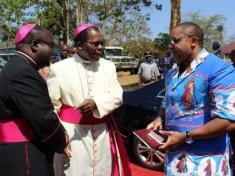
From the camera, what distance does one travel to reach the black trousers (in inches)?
133

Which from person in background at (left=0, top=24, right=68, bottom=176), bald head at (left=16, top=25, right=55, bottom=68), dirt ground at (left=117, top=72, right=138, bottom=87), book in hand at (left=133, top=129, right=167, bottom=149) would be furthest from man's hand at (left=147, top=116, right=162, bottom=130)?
dirt ground at (left=117, top=72, right=138, bottom=87)

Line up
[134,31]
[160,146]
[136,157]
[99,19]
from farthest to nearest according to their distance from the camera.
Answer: [134,31] < [99,19] < [136,157] < [160,146]

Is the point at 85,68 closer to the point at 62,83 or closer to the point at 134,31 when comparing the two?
the point at 62,83

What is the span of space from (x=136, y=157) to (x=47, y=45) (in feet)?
14.3

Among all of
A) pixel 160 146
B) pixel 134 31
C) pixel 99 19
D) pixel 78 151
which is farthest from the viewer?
pixel 134 31

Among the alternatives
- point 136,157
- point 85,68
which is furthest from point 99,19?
point 85,68

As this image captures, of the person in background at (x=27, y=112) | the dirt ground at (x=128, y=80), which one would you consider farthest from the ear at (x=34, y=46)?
the dirt ground at (x=128, y=80)

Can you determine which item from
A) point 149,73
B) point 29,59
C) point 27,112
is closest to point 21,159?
point 27,112

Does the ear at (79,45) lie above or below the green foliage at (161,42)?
above

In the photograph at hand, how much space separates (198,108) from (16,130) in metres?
1.23

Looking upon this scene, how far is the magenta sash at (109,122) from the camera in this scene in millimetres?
4480

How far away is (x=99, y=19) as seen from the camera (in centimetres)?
Answer: 3241

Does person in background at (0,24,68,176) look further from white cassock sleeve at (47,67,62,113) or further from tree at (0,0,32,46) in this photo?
tree at (0,0,32,46)

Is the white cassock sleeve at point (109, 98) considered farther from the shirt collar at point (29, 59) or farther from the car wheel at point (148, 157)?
the car wheel at point (148, 157)
